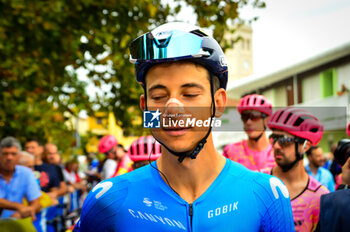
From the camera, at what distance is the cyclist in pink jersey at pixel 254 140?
6.44 m

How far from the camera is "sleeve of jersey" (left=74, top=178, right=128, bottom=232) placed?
254 centimetres

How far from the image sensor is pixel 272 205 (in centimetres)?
249

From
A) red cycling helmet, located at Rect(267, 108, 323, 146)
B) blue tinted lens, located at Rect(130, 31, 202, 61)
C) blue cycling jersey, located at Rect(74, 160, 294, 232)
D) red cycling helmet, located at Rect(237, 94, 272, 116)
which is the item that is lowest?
blue cycling jersey, located at Rect(74, 160, 294, 232)

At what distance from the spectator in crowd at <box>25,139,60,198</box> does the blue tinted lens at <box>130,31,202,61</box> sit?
25.3 ft

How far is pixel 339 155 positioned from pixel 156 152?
2.16m

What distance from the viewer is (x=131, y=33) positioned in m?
9.91

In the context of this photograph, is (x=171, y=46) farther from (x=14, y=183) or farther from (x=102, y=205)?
(x=14, y=183)

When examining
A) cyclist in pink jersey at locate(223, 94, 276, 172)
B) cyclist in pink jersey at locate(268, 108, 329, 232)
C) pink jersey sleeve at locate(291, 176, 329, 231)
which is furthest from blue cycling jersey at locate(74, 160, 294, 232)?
cyclist in pink jersey at locate(223, 94, 276, 172)

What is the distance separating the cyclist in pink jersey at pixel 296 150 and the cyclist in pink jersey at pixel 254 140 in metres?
1.36

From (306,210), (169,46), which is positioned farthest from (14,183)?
(169,46)

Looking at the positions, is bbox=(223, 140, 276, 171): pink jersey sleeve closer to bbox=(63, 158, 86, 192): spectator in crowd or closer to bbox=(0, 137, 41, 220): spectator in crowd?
bbox=(0, 137, 41, 220): spectator in crowd

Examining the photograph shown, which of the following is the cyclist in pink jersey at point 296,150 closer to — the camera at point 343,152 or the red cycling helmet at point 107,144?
the camera at point 343,152

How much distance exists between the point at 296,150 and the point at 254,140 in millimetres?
1673

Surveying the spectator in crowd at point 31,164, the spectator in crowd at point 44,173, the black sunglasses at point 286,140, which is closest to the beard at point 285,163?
the black sunglasses at point 286,140
